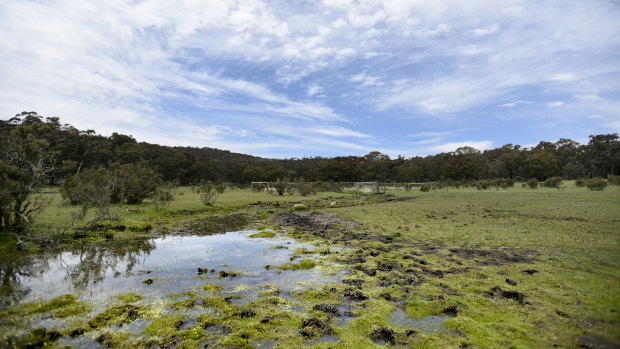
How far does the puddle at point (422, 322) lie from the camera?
484 cm

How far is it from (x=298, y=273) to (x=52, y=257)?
775cm

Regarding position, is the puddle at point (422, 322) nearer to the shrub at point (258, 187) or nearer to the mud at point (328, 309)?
the mud at point (328, 309)

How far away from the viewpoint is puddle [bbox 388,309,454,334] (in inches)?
190

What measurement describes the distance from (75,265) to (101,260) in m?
0.71

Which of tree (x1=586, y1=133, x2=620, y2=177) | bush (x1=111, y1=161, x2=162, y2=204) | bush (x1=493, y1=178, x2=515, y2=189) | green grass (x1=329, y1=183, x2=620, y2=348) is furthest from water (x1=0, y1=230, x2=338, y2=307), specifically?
bush (x1=493, y1=178, x2=515, y2=189)

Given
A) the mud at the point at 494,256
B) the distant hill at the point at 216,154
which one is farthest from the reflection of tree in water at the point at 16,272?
the distant hill at the point at 216,154

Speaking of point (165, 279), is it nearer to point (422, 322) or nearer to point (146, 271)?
point (146, 271)

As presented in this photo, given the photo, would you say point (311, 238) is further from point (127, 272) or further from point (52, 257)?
point (52, 257)

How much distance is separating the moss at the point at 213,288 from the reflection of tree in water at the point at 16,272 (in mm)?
3561

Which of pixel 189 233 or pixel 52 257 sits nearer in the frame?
pixel 52 257

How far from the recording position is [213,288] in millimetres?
6887

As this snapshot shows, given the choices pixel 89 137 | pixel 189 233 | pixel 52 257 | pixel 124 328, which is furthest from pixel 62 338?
pixel 89 137

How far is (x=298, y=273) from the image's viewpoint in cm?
810

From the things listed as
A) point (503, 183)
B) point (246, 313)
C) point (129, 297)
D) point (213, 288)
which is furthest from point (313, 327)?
point (503, 183)
